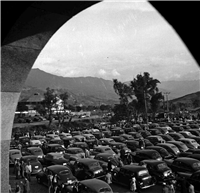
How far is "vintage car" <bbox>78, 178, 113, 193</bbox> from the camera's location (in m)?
10.4

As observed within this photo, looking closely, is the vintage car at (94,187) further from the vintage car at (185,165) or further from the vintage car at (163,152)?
the vintage car at (163,152)

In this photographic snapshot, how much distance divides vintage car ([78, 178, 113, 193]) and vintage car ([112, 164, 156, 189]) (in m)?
2.30

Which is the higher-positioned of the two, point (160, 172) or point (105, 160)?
point (105, 160)

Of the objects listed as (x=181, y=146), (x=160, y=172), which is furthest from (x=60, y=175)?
(x=181, y=146)

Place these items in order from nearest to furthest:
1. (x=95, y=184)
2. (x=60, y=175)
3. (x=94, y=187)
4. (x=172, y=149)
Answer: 1. (x=94, y=187)
2. (x=95, y=184)
3. (x=60, y=175)
4. (x=172, y=149)

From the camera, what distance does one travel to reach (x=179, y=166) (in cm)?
1390

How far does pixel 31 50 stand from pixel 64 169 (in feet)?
31.7

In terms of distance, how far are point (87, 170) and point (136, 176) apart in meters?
3.04

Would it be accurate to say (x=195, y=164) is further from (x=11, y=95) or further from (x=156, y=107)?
(x=156, y=107)

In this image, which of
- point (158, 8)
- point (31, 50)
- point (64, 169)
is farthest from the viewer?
point (64, 169)

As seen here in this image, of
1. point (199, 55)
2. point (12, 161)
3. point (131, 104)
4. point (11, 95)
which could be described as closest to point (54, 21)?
point (11, 95)

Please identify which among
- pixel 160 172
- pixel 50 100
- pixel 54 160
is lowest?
pixel 160 172

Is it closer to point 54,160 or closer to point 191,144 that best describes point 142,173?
point 54,160

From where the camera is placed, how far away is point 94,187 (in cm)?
1046
